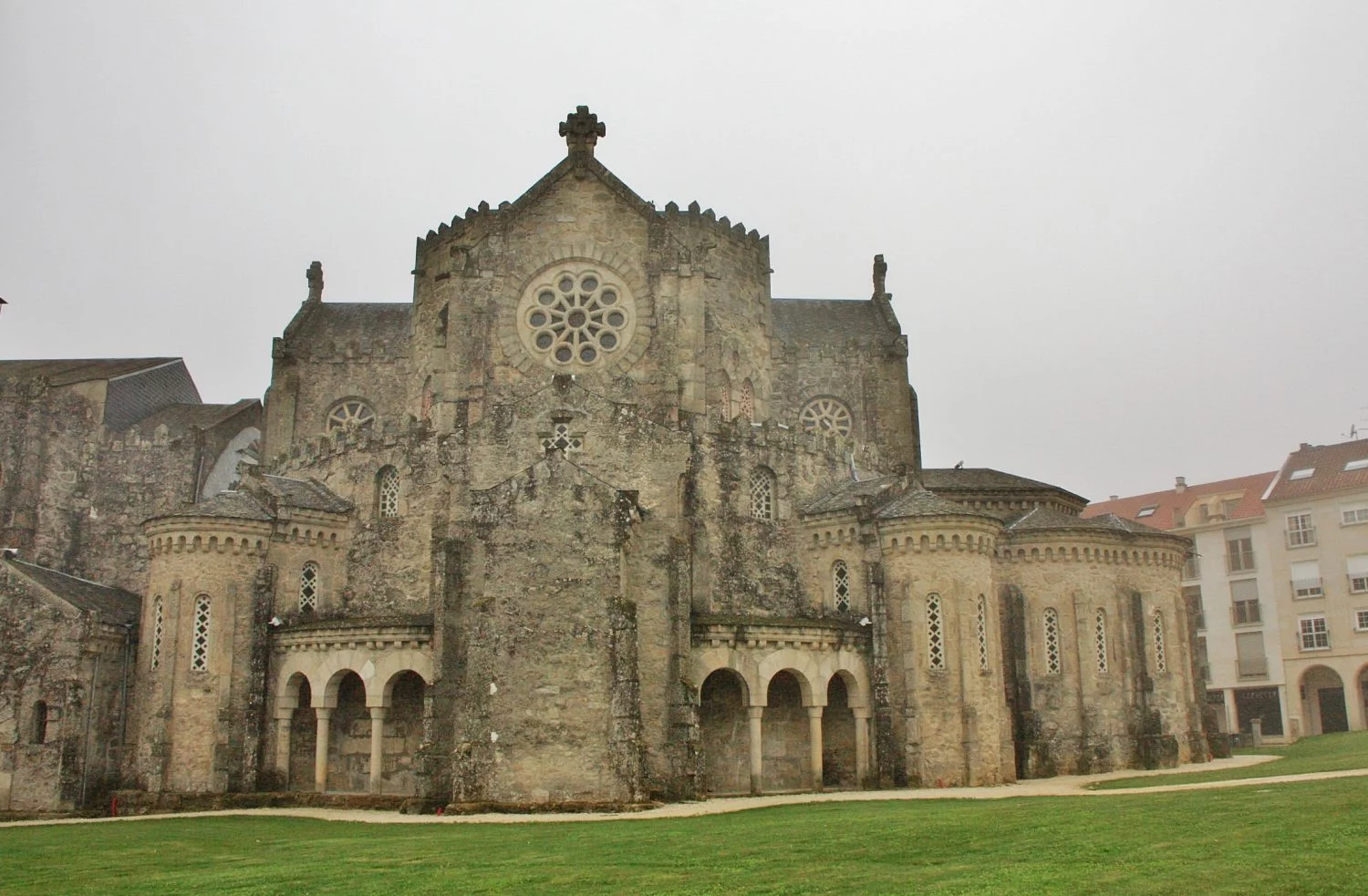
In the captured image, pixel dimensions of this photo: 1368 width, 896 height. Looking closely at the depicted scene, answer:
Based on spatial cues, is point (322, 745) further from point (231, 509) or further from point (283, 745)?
point (231, 509)

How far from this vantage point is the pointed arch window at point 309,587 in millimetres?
40531

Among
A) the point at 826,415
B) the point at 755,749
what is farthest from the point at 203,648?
the point at 826,415

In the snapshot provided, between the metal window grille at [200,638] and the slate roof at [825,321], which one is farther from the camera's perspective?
the slate roof at [825,321]

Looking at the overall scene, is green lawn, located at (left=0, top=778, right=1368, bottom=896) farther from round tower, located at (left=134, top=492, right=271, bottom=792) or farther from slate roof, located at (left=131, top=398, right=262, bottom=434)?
slate roof, located at (left=131, top=398, right=262, bottom=434)

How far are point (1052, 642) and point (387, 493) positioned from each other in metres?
22.9

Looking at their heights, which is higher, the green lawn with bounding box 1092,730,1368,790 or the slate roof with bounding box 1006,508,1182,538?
the slate roof with bounding box 1006,508,1182,538

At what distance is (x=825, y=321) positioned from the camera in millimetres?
54875

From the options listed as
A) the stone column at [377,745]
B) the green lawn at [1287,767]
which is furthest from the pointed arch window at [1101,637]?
the stone column at [377,745]

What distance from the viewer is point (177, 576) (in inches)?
1516

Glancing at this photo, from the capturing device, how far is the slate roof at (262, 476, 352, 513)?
40469 millimetres

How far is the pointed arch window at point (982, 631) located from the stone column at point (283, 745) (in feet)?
68.0

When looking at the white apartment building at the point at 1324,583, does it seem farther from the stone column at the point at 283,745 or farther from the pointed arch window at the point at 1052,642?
the stone column at the point at 283,745

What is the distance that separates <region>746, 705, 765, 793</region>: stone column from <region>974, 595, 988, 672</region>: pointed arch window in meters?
7.08

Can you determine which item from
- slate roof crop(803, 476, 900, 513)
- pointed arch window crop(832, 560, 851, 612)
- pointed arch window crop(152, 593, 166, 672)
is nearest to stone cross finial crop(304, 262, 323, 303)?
pointed arch window crop(152, 593, 166, 672)
